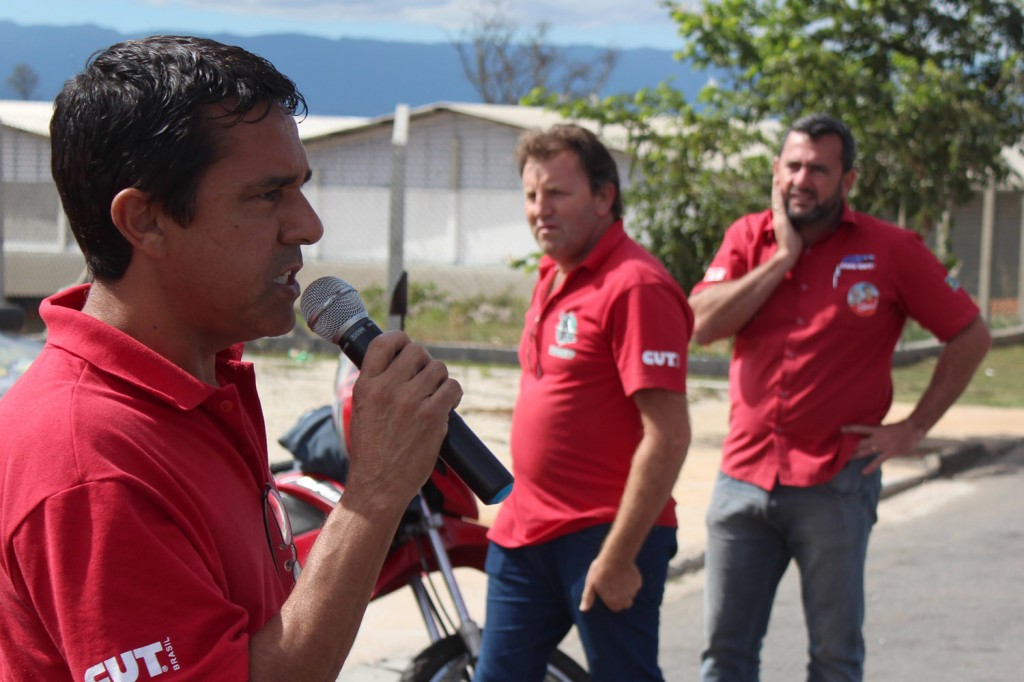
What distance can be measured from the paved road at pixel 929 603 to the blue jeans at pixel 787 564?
135 cm

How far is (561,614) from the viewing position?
3.60 metres

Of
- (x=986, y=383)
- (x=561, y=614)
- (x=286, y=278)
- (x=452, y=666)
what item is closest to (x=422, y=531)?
(x=452, y=666)

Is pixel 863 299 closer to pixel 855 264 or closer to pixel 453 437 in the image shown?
pixel 855 264

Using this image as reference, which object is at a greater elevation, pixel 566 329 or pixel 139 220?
pixel 139 220

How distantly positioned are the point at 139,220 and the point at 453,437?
57cm

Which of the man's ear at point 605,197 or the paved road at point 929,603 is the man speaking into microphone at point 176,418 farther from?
the paved road at point 929,603

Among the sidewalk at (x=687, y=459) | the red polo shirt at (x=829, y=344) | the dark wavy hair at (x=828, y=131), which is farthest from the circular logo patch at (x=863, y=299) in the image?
the sidewalk at (x=687, y=459)

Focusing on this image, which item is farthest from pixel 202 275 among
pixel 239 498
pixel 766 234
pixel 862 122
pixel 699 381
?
pixel 699 381

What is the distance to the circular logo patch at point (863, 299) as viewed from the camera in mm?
4020

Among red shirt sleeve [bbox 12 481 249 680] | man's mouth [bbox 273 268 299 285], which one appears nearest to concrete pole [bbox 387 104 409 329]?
man's mouth [bbox 273 268 299 285]

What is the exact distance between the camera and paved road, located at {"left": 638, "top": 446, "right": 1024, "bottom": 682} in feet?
17.8

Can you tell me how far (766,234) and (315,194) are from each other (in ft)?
54.0

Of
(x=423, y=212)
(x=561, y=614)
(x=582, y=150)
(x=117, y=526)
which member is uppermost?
(x=582, y=150)

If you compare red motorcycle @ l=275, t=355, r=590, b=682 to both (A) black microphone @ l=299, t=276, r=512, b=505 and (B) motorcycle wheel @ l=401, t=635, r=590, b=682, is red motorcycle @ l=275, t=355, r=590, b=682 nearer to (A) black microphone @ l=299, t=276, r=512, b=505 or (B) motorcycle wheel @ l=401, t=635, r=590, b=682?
(B) motorcycle wheel @ l=401, t=635, r=590, b=682
